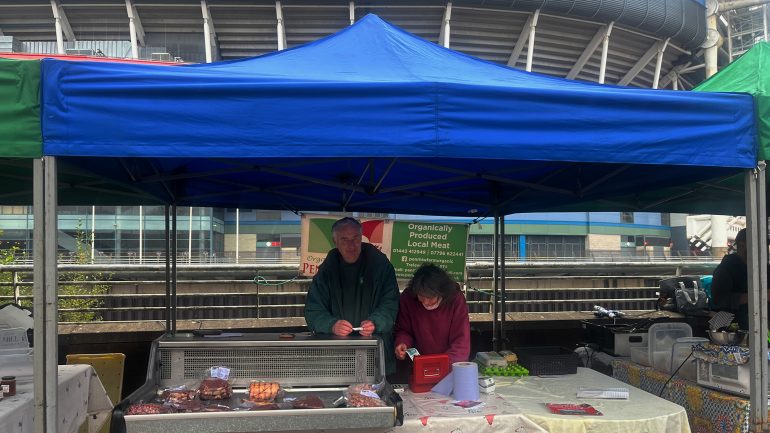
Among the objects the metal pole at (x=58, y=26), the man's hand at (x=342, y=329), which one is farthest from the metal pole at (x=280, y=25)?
the man's hand at (x=342, y=329)

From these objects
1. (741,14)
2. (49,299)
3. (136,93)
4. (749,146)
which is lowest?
(49,299)

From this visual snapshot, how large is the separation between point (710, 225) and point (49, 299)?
4607cm

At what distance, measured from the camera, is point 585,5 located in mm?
31188

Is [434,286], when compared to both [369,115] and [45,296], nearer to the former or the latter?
[369,115]

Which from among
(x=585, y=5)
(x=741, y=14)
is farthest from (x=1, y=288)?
(x=741, y=14)

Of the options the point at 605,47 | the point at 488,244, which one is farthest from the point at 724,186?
the point at 605,47

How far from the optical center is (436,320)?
337cm

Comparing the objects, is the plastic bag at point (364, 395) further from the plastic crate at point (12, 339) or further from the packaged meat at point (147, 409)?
the plastic crate at point (12, 339)

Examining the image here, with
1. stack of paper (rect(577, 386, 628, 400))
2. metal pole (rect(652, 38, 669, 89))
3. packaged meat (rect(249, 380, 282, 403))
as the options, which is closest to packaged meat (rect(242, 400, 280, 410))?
packaged meat (rect(249, 380, 282, 403))

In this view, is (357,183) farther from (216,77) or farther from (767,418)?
(767,418)

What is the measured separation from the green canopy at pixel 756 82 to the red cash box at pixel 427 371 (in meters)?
1.98

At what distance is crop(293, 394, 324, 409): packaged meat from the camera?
7.62 ft

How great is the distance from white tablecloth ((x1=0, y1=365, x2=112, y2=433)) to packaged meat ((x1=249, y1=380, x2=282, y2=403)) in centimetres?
97

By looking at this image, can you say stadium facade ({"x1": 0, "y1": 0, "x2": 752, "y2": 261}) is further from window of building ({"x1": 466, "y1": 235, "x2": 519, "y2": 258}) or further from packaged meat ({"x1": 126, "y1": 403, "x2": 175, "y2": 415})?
packaged meat ({"x1": 126, "y1": 403, "x2": 175, "y2": 415})
